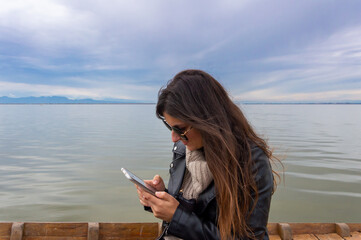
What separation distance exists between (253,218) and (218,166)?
0.39 meters

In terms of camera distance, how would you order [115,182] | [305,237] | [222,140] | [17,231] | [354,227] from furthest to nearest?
1. [115,182]
2. [354,227]
3. [305,237]
4. [17,231]
5. [222,140]

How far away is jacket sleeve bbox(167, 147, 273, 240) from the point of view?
72.5 inches

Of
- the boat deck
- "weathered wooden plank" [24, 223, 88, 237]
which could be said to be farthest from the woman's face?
"weathered wooden plank" [24, 223, 88, 237]

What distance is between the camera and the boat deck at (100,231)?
145 inches

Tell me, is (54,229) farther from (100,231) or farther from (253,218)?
(253,218)

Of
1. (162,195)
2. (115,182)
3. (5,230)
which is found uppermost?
(162,195)

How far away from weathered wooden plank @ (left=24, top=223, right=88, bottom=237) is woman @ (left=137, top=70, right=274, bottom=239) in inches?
86.5

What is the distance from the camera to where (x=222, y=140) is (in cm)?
179

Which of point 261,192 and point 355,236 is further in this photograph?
point 355,236

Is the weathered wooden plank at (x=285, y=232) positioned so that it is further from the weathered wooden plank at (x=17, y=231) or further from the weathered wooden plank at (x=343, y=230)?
the weathered wooden plank at (x=17, y=231)

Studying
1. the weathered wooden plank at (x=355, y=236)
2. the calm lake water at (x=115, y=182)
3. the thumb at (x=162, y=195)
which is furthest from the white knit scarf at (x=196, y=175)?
the weathered wooden plank at (x=355, y=236)

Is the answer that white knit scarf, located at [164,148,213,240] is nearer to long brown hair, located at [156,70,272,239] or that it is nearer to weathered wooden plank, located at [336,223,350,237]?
long brown hair, located at [156,70,272,239]

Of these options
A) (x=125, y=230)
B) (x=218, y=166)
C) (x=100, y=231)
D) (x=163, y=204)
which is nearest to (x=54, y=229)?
(x=100, y=231)

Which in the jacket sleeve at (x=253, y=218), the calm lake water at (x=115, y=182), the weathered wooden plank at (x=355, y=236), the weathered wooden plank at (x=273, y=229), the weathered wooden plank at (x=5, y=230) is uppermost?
the jacket sleeve at (x=253, y=218)
